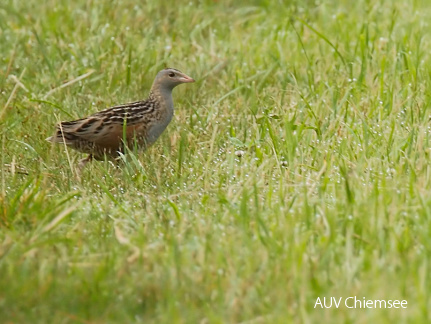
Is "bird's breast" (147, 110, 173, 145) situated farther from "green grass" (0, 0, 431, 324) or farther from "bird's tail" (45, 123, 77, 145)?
"bird's tail" (45, 123, 77, 145)

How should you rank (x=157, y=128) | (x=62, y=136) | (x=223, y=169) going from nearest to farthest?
(x=223, y=169), (x=62, y=136), (x=157, y=128)

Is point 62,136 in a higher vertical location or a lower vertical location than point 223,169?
higher

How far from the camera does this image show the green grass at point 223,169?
4.29m

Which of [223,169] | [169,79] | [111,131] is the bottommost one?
[223,169]

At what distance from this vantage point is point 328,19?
9.75 metres

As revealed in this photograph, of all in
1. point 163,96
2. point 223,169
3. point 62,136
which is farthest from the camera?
point 163,96

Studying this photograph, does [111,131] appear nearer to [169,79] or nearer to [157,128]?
[157,128]

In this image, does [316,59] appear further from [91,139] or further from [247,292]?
[247,292]

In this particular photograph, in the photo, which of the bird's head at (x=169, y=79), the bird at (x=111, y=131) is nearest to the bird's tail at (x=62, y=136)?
the bird at (x=111, y=131)

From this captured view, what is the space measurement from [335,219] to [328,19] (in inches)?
203

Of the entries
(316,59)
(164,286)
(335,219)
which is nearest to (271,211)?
(335,219)

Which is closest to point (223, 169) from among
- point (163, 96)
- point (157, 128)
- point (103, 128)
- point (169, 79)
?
point (157, 128)

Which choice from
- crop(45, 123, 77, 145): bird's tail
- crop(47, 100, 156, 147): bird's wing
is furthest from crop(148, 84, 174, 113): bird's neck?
crop(45, 123, 77, 145): bird's tail

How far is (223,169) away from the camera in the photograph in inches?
244
